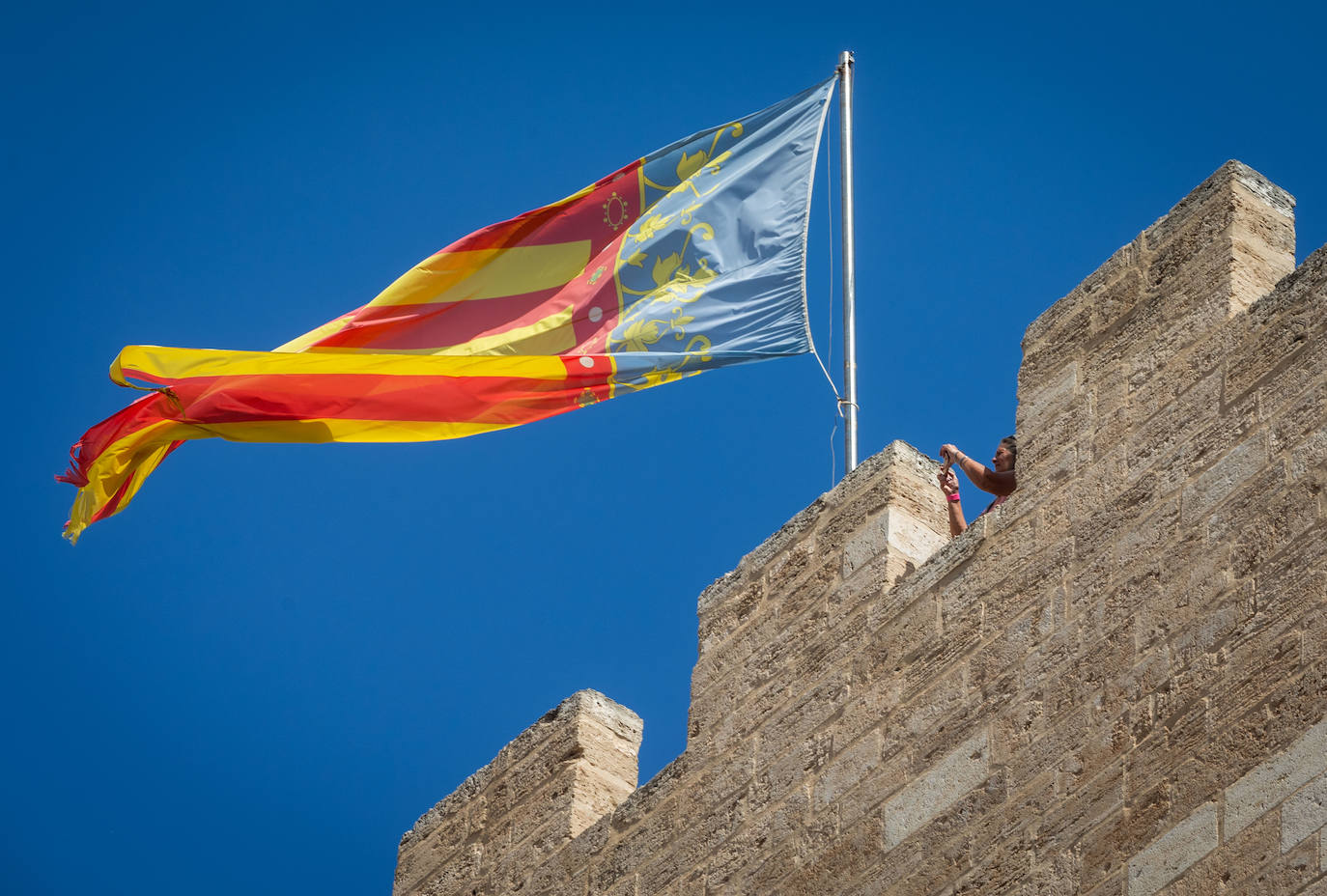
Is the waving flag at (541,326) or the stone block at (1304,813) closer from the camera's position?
the stone block at (1304,813)

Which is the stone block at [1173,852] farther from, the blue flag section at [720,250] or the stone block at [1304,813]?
the blue flag section at [720,250]

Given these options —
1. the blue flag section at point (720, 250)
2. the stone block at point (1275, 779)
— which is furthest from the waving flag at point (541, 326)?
the stone block at point (1275, 779)

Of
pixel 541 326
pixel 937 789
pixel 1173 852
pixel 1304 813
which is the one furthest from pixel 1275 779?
pixel 541 326

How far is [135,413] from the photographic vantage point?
381 inches

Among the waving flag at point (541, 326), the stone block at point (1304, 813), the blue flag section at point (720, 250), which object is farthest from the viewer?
the waving flag at point (541, 326)

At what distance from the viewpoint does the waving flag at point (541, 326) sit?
9.34 m

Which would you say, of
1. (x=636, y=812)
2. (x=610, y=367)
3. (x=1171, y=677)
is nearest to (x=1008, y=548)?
(x=1171, y=677)

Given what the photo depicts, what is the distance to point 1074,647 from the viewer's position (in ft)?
20.0

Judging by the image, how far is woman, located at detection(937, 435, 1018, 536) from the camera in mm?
7219

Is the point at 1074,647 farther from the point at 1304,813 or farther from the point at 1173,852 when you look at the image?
the point at 1304,813

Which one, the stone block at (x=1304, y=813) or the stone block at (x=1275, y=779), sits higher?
the stone block at (x=1275, y=779)

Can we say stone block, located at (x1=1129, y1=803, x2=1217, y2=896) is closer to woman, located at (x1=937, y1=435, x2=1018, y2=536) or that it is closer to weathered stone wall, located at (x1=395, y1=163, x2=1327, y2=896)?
weathered stone wall, located at (x1=395, y1=163, x2=1327, y2=896)

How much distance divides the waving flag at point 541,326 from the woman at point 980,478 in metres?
1.90

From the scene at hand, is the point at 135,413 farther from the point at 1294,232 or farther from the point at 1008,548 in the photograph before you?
the point at 1294,232
